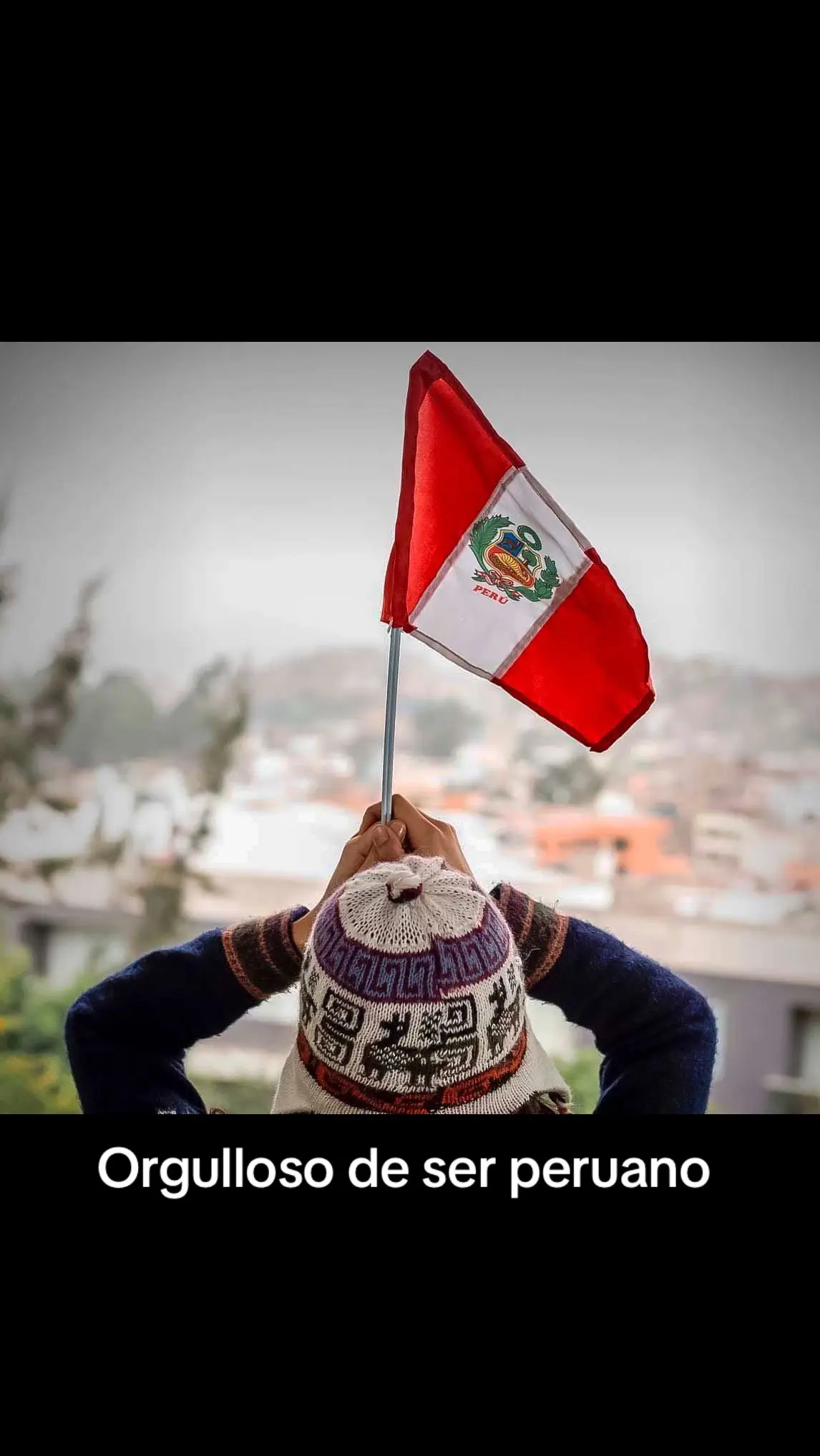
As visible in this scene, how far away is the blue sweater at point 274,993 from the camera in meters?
0.71

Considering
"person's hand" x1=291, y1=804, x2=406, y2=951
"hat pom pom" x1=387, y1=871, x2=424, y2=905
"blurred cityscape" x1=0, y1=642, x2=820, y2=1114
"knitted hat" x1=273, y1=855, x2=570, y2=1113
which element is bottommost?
"knitted hat" x1=273, y1=855, x2=570, y2=1113

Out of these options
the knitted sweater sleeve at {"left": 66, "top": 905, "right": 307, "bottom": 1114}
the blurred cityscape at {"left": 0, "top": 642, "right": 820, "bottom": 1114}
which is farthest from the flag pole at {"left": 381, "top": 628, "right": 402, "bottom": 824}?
the blurred cityscape at {"left": 0, "top": 642, "right": 820, "bottom": 1114}

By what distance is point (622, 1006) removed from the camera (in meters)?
0.73

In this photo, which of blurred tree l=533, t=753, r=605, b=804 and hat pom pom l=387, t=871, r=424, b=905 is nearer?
hat pom pom l=387, t=871, r=424, b=905

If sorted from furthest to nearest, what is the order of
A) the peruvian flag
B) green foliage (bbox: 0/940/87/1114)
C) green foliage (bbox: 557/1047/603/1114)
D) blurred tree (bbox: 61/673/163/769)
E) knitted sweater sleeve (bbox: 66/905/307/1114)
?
1. blurred tree (bbox: 61/673/163/769)
2. green foliage (bbox: 0/940/87/1114)
3. green foliage (bbox: 557/1047/603/1114)
4. the peruvian flag
5. knitted sweater sleeve (bbox: 66/905/307/1114)

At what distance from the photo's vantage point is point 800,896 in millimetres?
3447

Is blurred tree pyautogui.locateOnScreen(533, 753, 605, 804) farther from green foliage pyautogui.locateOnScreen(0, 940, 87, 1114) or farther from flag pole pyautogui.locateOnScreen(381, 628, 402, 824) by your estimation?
flag pole pyautogui.locateOnScreen(381, 628, 402, 824)

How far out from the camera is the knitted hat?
581 millimetres

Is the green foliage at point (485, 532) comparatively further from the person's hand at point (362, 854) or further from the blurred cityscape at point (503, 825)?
the blurred cityscape at point (503, 825)

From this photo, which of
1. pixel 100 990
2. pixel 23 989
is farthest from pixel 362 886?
pixel 23 989

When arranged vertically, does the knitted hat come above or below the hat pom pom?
below

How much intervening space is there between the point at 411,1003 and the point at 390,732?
0.26 m

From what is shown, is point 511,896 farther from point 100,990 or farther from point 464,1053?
point 100,990
